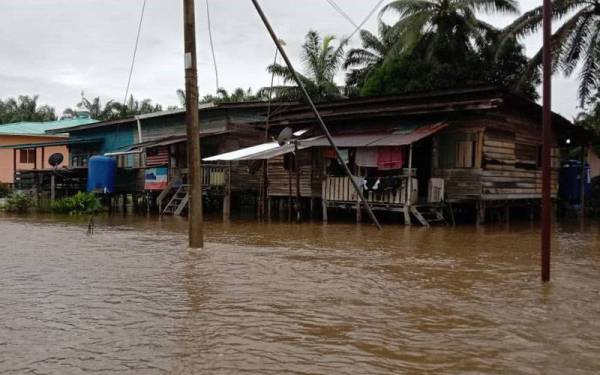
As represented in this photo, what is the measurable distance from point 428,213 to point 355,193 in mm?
2093

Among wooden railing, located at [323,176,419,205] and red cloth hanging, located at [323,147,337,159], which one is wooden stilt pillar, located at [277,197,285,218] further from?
red cloth hanging, located at [323,147,337,159]

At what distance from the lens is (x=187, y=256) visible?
8.67 m

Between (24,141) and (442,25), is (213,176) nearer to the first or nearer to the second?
(442,25)

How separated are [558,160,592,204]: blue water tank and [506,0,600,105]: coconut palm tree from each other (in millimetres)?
2687

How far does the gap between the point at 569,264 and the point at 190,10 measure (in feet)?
22.4

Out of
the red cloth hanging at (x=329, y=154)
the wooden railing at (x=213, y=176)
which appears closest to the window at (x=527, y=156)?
the red cloth hanging at (x=329, y=154)

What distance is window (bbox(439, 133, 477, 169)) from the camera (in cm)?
1479

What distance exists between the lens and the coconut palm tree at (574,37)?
738 inches

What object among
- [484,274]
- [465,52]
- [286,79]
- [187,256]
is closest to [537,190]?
[465,52]

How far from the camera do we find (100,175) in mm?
22328

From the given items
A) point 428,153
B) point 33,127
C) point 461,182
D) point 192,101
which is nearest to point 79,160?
point 33,127

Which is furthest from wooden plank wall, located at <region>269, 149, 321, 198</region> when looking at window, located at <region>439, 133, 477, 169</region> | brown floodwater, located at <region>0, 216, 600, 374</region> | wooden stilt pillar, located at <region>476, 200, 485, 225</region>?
brown floodwater, located at <region>0, 216, 600, 374</region>

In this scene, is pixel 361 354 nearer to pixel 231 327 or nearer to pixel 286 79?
pixel 231 327

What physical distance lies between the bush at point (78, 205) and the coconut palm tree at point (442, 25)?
1366 cm
